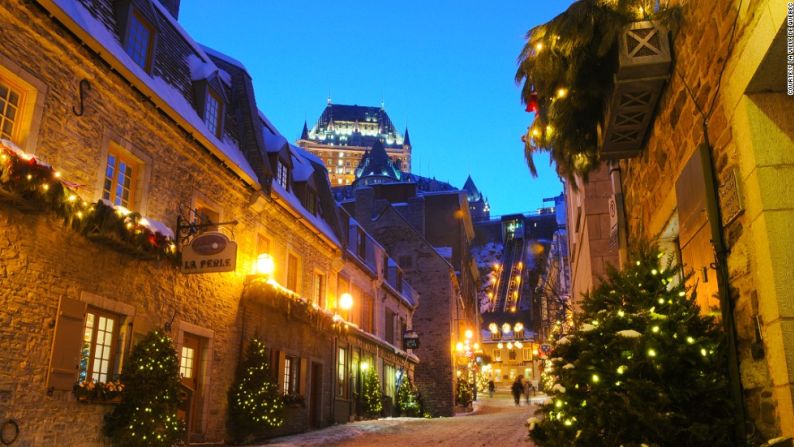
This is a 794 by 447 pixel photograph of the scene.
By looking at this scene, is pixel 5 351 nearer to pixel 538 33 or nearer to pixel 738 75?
pixel 538 33

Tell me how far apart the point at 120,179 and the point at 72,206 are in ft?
7.46

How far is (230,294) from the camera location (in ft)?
45.7

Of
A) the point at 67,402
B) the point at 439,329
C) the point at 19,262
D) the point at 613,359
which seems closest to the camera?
the point at 613,359

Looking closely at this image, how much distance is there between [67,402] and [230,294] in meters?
5.30

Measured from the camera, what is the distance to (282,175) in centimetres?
1773

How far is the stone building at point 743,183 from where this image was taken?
395 cm

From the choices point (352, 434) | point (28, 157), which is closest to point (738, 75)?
point (28, 157)

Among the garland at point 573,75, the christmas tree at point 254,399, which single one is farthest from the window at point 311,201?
the garland at point 573,75

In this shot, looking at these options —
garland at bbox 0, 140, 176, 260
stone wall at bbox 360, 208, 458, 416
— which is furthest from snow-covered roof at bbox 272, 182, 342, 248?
stone wall at bbox 360, 208, 458, 416

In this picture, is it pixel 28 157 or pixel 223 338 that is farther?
pixel 223 338

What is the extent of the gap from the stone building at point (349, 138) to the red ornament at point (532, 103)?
13015 centimetres

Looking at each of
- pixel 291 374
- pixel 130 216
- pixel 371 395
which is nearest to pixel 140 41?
pixel 130 216

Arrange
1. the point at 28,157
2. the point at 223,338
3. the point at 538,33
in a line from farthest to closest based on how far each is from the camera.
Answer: the point at 223,338 → the point at 28,157 → the point at 538,33

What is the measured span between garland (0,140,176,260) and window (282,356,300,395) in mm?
6791
